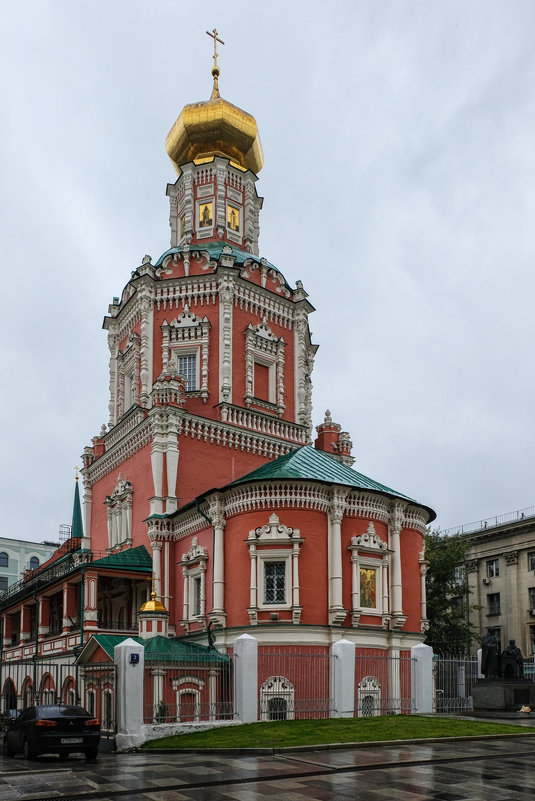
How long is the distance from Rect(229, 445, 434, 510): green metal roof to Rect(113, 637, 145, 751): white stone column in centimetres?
781

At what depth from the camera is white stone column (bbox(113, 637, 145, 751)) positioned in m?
17.5

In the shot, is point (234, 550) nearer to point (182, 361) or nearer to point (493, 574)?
point (182, 361)

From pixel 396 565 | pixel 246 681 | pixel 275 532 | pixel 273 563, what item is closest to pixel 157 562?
pixel 273 563

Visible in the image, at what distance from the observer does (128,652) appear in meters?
18.2

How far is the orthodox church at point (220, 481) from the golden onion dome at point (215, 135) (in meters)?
0.07

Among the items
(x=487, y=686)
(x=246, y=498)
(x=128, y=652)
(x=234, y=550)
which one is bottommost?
(x=487, y=686)

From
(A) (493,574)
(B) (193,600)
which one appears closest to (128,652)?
(B) (193,600)

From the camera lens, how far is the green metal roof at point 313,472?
2538 centimetres

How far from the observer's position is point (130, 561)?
95.9ft

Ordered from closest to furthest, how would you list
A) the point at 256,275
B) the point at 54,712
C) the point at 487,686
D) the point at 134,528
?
the point at 54,712 → the point at 487,686 → the point at 134,528 → the point at 256,275

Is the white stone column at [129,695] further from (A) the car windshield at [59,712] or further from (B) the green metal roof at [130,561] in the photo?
(B) the green metal roof at [130,561]

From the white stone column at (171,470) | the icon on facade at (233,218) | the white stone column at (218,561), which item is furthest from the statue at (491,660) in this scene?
the icon on facade at (233,218)

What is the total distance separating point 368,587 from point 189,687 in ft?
21.6

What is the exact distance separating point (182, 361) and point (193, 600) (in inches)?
404
